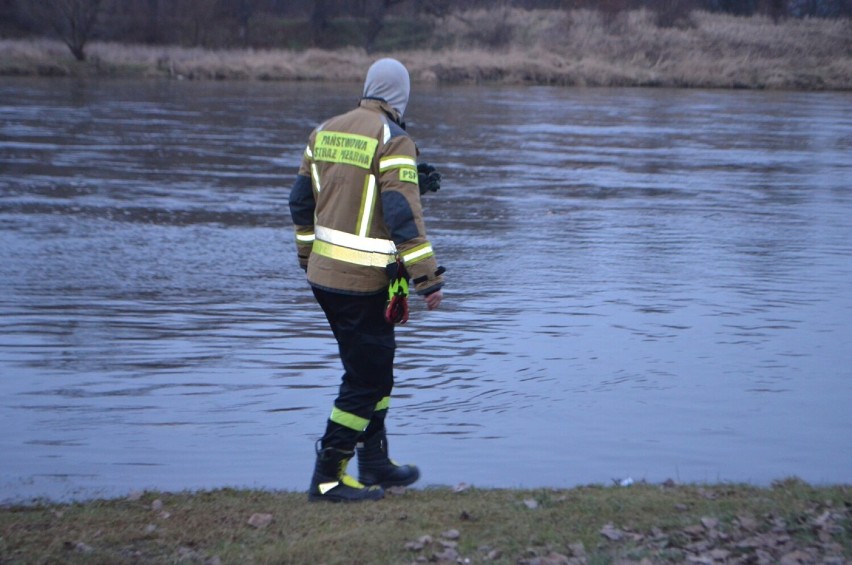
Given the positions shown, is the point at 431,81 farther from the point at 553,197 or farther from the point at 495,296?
the point at 495,296

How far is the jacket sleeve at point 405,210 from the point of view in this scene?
5262mm

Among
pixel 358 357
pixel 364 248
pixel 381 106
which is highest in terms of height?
pixel 381 106

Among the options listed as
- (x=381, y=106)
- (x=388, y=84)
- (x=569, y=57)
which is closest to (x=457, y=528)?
(x=381, y=106)

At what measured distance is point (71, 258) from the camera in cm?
1190

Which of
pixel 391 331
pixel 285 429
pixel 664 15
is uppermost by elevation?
pixel 664 15

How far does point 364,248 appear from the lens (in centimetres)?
541

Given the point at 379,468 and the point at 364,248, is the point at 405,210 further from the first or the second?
the point at 379,468

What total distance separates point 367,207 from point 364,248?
0.63 feet

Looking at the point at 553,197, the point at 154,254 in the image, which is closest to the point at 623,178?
the point at 553,197

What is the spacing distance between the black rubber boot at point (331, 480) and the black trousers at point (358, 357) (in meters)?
0.05

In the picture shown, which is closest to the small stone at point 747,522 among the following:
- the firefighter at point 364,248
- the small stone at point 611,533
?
the small stone at point 611,533

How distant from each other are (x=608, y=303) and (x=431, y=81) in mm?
38480

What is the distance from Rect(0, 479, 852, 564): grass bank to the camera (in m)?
4.65

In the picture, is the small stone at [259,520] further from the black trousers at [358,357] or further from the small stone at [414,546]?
the small stone at [414,546]
